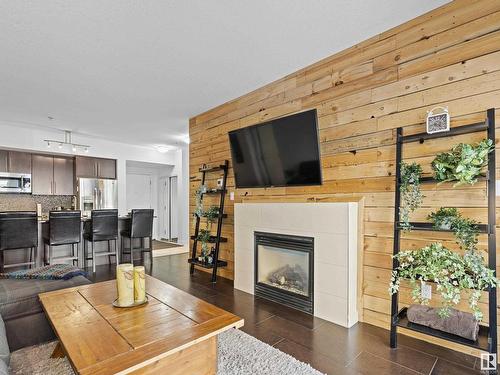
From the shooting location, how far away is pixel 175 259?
219 inches

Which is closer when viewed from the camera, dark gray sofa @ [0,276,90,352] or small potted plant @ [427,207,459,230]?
small potted plant @ [427,207,459,230]

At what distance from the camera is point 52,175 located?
6152 mm

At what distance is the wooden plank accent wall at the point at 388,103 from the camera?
82.8 inches

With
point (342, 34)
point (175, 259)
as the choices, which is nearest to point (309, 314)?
point (342, 34)

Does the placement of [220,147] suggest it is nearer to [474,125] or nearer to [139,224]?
[139,224]

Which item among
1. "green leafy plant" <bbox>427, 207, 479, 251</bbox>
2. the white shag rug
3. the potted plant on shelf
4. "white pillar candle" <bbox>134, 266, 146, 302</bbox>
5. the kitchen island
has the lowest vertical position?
the white shag rug

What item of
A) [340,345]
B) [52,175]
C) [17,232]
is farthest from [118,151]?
[340,345]

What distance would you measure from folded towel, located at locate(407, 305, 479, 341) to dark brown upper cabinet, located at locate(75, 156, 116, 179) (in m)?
6.65

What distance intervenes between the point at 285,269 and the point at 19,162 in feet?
19.4

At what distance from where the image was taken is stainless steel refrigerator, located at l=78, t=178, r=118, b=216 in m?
6.37

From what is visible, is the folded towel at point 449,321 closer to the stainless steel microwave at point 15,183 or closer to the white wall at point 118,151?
the white wall at point 118,151

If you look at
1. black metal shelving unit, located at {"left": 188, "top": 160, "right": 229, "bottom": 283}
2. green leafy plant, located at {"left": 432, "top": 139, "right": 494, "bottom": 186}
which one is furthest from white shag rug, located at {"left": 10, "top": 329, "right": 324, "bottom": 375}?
black metal shelving unit, located at {"left": 188, "top": 160, "right": 229, "bottom": 283}

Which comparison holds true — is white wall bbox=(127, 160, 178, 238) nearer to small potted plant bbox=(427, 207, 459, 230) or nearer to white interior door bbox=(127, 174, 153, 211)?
white interior door bbox=(127, 174, 153, 211)

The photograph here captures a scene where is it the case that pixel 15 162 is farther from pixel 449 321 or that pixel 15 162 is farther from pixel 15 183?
pixel 449 321
